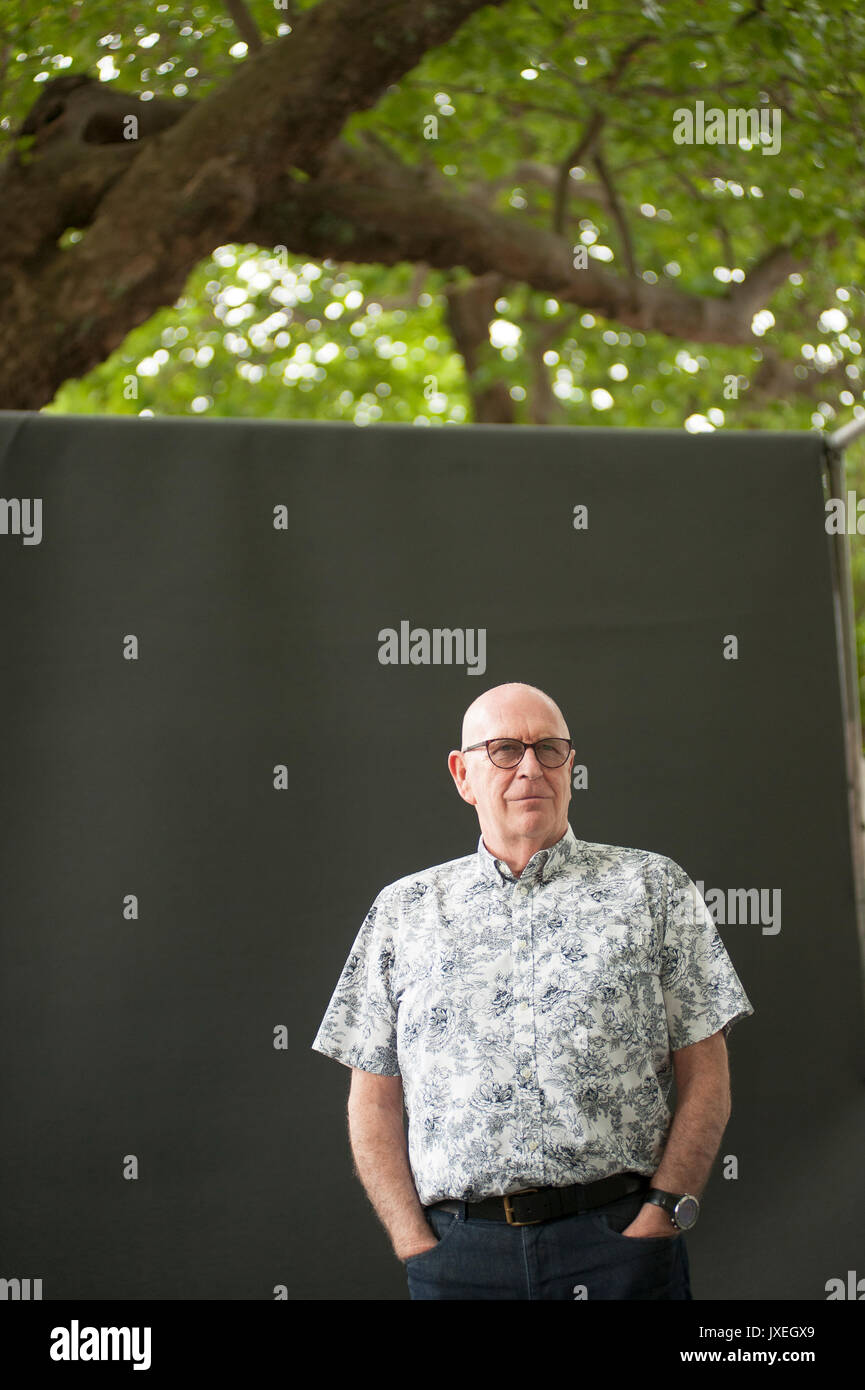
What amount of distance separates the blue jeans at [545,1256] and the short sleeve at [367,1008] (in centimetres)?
28

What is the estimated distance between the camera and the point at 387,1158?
194 centimetres

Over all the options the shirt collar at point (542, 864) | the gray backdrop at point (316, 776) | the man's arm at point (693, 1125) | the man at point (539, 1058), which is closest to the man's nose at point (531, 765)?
the man at point (539, 1058)

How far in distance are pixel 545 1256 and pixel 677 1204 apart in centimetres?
24

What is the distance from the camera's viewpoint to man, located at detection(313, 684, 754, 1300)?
1831 millimetres

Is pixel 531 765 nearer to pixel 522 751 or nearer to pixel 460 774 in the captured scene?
pixel 522 751

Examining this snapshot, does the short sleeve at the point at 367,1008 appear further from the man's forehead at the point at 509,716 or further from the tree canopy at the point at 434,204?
the tree canopy at the point at 434,204

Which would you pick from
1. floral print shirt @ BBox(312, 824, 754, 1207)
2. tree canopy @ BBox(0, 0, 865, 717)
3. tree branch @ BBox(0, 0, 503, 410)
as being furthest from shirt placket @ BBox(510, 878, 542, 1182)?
tree branch @ BBox(0, 0, 503, 410)

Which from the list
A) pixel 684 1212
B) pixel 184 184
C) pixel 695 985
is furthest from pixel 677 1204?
pixel 184 184

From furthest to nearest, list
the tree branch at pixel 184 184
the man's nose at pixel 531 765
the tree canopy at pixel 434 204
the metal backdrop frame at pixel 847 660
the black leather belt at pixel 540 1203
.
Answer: the tree canopy at pixel 434 204 → the tree branch at pixel 184 184 → the metal backdrop frame at pixel 847 660 → the man's nose at pixel 531 765 → the black leather belt at pixel 540 1203

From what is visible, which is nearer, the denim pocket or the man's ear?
the denim pocket

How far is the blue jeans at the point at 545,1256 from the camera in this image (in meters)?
1.82

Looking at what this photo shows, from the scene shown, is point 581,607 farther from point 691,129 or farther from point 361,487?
point 691,129

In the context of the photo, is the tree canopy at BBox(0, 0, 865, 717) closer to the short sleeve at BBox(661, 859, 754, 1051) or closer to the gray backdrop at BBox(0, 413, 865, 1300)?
the gray backdrop at BBox(0, 413, 865, 1300)
